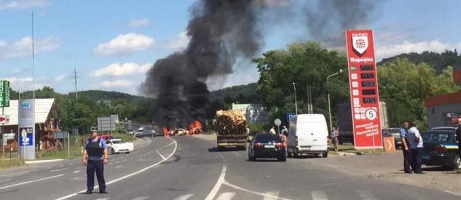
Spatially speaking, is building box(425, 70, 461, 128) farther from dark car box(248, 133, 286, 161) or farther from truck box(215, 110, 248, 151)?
dark car box(248, 133, 286, 161)

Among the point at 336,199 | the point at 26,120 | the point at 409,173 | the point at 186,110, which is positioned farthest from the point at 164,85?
the point at 336,199

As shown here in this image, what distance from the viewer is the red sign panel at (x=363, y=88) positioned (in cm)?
4222

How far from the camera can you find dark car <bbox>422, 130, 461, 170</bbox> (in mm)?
20984

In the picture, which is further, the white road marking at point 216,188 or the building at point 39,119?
the building at point 39,119

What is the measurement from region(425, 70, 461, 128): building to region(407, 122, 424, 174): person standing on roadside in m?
27.5

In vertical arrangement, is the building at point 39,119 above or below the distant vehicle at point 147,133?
above

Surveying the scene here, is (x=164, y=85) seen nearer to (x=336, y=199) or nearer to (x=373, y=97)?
(x=373, y=97)

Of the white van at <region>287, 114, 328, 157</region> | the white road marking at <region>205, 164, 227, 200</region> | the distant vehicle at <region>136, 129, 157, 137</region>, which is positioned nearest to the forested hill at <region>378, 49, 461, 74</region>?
the distant vehicle at <region>136, 129, 157, 137</region>

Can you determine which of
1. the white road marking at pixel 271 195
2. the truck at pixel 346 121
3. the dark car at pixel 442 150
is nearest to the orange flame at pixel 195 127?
the truck at pixel 346 121

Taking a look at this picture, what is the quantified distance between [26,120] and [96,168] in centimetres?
4041

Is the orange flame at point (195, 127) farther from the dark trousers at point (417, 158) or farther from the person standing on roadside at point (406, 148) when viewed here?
the dark trousers at point (417, 158)

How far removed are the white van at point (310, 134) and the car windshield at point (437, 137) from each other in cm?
1286

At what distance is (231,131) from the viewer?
48750mm

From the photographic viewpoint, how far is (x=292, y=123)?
36969mm
